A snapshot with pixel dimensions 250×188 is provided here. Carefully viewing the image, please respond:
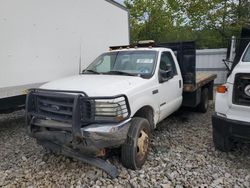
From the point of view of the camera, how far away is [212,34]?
21.3 m

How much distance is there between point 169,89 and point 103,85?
1.84 metres

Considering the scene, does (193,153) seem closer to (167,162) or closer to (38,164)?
(167,162)

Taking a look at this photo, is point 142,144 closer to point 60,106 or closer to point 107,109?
point 107,109

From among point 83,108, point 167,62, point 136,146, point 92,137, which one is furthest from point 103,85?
point 167,62

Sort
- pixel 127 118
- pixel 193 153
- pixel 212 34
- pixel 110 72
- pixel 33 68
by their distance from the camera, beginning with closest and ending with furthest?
pixel 127 118, pixel 193 153, pixel 110 72, pixel 33 68, pixel 212 34

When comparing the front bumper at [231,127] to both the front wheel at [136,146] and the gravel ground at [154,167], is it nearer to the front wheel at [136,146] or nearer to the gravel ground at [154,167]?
the gravel ground at [154,167]

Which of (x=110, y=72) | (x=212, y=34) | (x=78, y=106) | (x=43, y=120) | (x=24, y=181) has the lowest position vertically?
(x=24, y=181)

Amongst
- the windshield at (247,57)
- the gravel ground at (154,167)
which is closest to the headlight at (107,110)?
the gravel ground at (154,167)

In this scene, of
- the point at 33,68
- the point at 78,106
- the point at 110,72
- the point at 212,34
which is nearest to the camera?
the point at 78,106

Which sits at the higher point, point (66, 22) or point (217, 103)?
point (66, 22)

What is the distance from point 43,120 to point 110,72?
1.59 meters

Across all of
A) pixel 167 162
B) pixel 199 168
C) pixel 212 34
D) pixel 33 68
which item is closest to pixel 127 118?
pixel 167 162

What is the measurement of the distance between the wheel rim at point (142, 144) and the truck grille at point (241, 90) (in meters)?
1.49

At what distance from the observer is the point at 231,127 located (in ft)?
13.5
